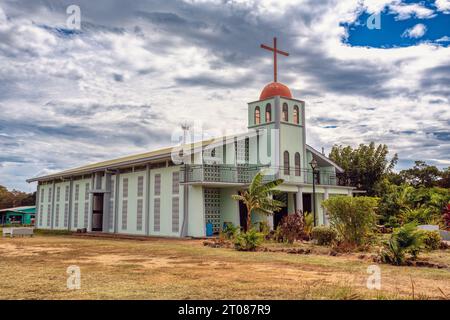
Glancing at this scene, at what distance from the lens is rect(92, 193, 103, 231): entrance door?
34344 millimetres

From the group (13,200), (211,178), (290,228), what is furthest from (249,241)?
(13,200)

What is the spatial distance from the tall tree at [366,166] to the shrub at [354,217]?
24.9m

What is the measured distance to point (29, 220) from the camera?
→ 206ft

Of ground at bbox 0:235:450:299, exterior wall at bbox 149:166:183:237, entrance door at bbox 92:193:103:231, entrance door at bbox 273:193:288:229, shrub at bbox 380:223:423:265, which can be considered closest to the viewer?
ground at bbox 0:235:450:299

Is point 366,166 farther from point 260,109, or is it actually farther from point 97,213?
point 97,213

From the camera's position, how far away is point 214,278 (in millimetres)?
9617

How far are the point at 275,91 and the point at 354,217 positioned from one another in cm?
1438

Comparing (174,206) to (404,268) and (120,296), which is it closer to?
(404,268)

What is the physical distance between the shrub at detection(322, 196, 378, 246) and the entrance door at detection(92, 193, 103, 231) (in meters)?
21.8

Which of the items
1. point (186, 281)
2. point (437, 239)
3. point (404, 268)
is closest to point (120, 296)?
point (186, 281)

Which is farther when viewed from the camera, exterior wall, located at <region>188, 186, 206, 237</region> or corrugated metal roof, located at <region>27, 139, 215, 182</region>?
corrugated metal roof, located at <region>27, 139, 215, 182</region>

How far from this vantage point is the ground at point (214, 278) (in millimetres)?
7750

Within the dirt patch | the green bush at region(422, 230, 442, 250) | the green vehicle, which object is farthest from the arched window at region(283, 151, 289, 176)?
the green vehicle

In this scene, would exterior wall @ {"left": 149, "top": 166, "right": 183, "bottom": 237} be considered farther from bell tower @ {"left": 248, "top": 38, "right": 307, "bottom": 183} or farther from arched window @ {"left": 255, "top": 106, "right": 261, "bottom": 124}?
arched window @ {"left": 255, "top": 106, "right": 261, "bottom": 124}
